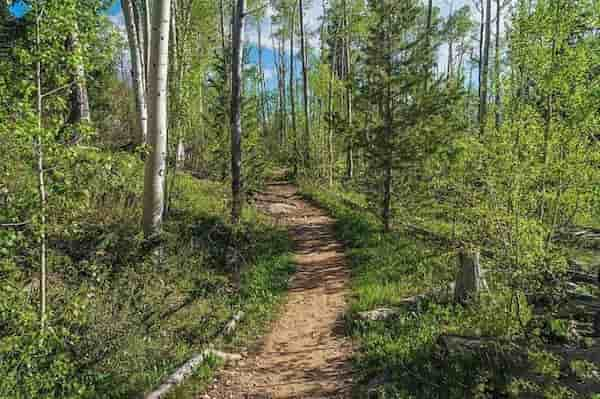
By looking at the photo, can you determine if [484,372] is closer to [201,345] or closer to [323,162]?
[201,345]

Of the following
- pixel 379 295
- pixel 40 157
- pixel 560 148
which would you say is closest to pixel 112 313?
pixel 40 157

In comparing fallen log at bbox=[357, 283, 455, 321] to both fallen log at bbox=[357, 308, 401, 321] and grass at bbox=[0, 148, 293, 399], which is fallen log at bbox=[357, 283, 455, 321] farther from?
grass at bbox=[0, 148, 293, 399]

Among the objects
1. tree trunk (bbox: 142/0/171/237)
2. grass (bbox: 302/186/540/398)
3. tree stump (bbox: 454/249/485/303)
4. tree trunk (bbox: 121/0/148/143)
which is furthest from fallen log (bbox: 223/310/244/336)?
tree trunk (bbox: 121/0/148/143)

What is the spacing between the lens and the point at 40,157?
10.7ft

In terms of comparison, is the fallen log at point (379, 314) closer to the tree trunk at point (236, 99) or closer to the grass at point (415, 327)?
Result: the grass at point (415, 327)

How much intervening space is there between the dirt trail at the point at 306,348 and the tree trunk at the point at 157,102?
9.94 ft

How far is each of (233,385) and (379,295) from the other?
2.87 metres

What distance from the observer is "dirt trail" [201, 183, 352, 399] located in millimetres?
4199

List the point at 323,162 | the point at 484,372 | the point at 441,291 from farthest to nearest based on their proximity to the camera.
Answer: the point at 323,162 → the point at 441,291 → the point at 484,372

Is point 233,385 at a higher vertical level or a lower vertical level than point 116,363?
lower

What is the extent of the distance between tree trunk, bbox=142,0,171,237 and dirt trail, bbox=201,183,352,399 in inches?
119

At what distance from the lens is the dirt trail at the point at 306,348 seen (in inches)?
165

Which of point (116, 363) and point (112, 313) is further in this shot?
point (112, 313)

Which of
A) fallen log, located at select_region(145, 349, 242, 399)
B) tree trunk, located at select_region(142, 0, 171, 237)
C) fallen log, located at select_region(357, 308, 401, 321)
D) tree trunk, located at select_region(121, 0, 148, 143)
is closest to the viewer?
fallen log, located at select_region(145, 349, 242, 399)
